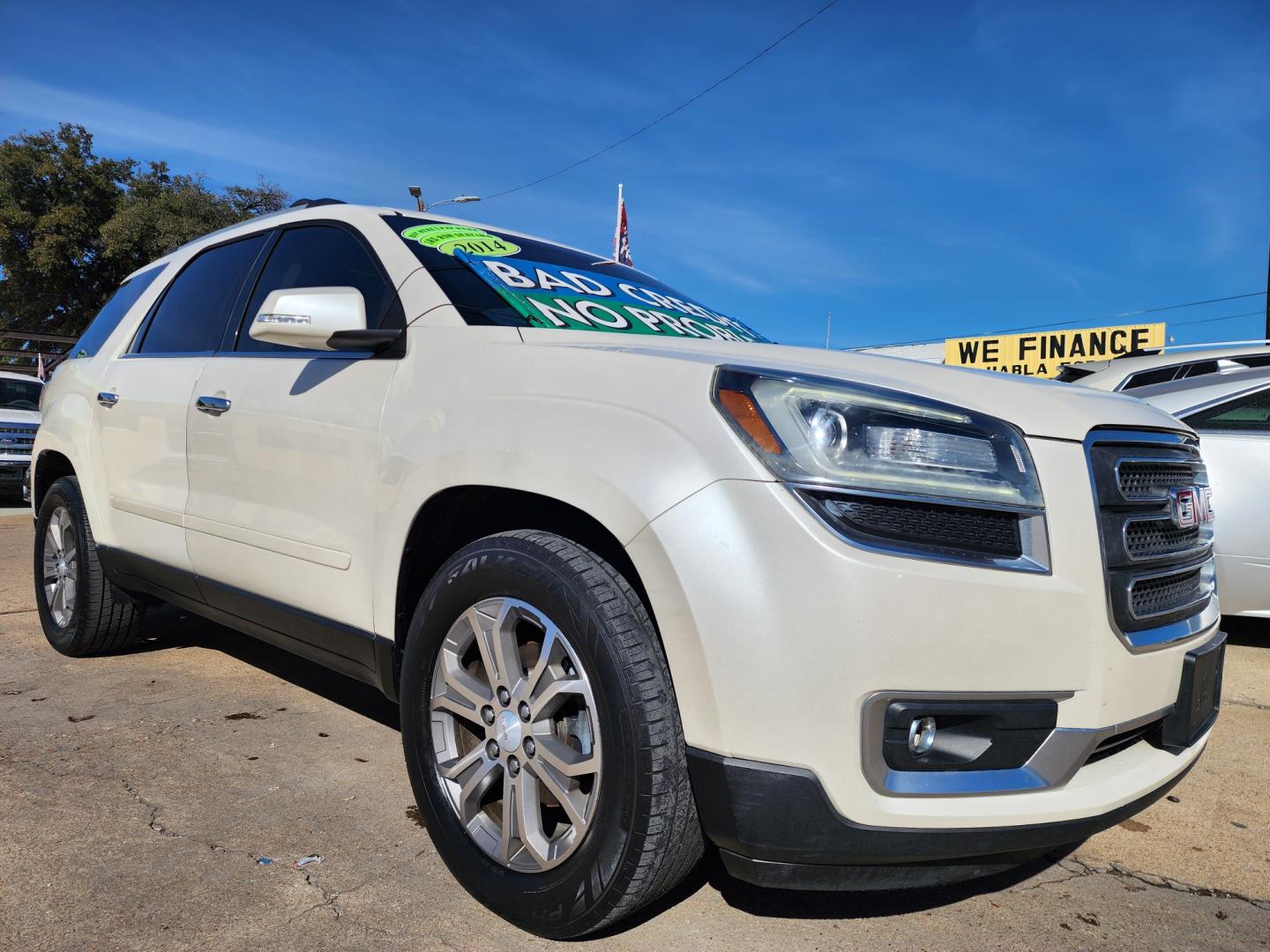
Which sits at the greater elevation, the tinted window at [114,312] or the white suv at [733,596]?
the tinted window at [114,312]

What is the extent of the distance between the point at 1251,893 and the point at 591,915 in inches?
64.3

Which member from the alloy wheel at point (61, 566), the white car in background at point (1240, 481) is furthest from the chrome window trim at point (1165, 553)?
the alloy wheel at point (61, 566)

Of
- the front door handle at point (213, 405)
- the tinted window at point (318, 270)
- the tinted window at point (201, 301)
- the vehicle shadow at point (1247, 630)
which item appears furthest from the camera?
the vehicle shadow at point (1247, 630)

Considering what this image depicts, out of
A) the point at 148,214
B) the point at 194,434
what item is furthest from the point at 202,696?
the point at 148,214

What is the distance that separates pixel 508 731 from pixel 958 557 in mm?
983

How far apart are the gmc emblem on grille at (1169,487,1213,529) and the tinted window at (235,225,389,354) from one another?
2026mm

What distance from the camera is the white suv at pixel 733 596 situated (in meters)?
1.53

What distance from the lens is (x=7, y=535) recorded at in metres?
8.48

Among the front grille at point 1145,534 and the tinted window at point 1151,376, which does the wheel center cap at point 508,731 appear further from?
the tinted window at point 1151,376

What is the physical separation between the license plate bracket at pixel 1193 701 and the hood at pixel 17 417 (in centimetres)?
1358

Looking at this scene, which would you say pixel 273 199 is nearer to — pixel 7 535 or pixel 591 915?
pixel 7 535

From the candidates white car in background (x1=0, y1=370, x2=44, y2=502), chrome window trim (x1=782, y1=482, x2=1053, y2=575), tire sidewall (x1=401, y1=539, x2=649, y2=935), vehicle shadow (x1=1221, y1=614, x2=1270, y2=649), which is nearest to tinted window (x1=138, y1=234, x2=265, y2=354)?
tire sidewall (x1=401, y1=539, x2=649, y2=935)

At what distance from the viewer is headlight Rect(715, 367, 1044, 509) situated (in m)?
1.59

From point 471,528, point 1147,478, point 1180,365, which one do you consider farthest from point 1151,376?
point 471,528
